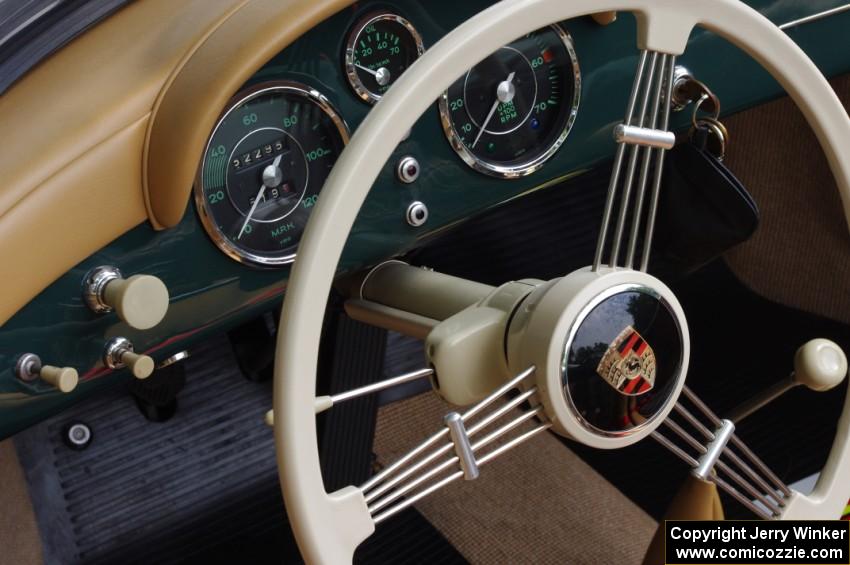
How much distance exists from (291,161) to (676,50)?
1.46ft

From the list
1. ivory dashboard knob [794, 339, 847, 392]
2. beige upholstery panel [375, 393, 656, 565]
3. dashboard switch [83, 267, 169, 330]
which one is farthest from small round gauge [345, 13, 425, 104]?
beige upholstery panel [375, 393, 656, 565]

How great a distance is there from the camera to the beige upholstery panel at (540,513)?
160 centimetres

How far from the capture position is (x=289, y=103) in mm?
1090

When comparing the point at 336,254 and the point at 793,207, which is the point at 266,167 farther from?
the point at 793,207

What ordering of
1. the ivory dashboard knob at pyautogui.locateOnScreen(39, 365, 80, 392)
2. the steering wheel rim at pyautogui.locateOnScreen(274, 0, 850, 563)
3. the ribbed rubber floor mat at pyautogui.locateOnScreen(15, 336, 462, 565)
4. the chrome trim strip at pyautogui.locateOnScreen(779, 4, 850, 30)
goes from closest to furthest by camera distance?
the steering wheel rim at pyautogui.locateOnScreen(274, 0, 850, 563) < the ivory dashboard knob at pyautogui.locateOnScreen(39, 365, 80, 392) < the chrome trim strip at pyautogui.locateOnScreen(779, 4, 850, 30) < the ribbed rubber floor mat at pyautogui.locateOnScreen(15, 336, 462, 565)

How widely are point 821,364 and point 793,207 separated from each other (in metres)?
0.99

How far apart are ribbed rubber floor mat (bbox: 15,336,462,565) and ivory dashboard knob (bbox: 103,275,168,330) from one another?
0.85m

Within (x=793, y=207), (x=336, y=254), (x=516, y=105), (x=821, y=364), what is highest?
(x=336, y=254)

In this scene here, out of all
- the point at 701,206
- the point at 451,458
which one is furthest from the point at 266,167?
the point at 701,206

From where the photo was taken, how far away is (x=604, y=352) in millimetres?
864

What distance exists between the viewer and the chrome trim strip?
4.63 ft

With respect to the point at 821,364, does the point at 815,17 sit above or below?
above

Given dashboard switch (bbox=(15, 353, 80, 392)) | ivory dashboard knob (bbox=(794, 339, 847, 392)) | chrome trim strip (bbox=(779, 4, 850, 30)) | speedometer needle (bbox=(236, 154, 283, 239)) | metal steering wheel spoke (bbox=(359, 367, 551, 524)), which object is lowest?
ivory dashboard knob (bbox=(794, 339, 847, 392))

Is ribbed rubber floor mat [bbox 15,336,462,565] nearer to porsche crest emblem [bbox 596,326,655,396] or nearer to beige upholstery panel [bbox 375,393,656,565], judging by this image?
beige upholstery panel [bbox 375,393,656,565]
